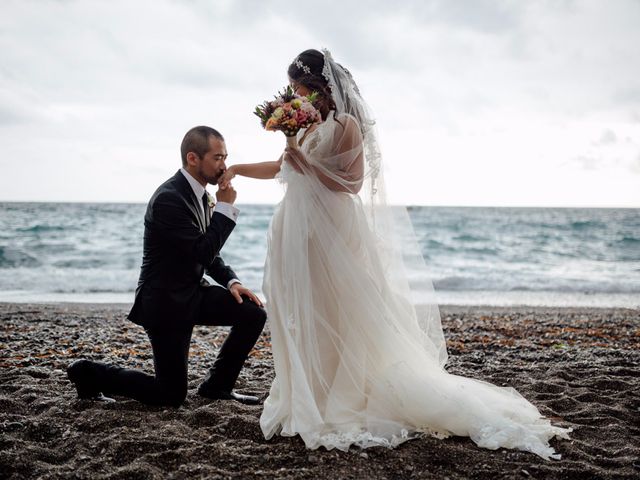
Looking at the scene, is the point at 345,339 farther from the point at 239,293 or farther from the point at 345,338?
the point at 239,293

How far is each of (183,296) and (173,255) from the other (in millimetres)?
305

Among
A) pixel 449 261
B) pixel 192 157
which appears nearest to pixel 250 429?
pixel 192 157

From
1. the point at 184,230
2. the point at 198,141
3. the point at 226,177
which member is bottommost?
the point at 184,230

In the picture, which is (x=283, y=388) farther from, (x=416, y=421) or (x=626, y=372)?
(x=626, y=372)

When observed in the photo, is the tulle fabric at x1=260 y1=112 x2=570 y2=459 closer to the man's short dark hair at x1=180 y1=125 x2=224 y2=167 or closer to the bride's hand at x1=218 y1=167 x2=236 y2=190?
the bride's hand at x1=218 y1=167 x2=236 y2=190

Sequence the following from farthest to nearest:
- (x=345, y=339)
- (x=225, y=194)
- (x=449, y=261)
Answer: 1. (x=449, y=261)
2. (x=225, y=194)
3. (x=345, y=339)

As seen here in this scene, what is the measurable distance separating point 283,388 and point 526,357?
3.46m

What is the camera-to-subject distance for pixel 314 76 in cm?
402

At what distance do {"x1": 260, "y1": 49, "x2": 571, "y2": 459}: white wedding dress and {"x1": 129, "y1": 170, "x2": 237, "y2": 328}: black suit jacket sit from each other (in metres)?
0.48

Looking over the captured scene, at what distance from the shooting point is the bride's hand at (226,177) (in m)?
4.03

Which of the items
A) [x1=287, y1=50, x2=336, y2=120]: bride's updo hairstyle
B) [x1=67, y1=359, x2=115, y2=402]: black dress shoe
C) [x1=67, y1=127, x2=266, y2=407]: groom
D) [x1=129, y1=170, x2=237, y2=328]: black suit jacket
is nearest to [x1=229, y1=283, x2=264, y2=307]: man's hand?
[x1=67, y1=127, x2=266, y2=407]: groom

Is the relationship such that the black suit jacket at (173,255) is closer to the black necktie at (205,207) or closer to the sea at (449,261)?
the black necktie at (205,207)

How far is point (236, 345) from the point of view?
4234 mm

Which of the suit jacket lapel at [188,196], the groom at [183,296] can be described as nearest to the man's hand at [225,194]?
the groom at [183,296]
